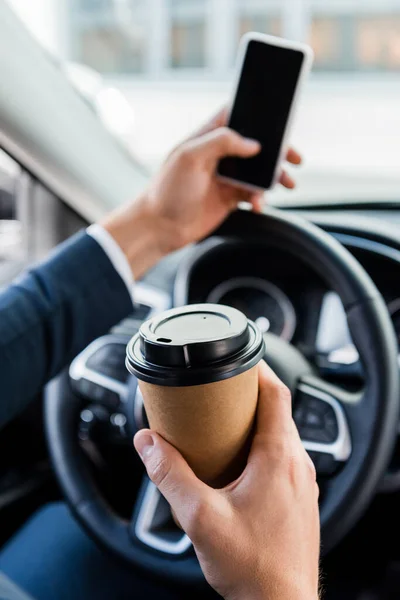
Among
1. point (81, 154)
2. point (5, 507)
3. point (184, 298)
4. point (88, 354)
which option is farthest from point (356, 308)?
point (5, 507)

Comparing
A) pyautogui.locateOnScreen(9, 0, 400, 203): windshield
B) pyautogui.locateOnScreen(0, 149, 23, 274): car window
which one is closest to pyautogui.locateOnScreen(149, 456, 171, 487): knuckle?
pyautogui.locateOnScreen(0, 149, 23, 274): car window

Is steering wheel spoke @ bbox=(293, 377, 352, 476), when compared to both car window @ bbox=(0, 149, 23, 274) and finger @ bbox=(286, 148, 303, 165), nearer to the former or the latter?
finger @ bbox=(286, 148, 303, 165)

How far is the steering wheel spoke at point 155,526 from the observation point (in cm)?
73

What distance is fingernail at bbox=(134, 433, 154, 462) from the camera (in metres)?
0.47

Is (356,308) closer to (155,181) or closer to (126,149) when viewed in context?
(155,181)

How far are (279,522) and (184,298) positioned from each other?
0.48m

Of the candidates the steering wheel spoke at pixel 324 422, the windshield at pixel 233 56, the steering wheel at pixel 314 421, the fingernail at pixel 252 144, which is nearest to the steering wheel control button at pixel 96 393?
the steering wheel at pixel 314 421

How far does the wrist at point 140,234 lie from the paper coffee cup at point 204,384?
0.43 m

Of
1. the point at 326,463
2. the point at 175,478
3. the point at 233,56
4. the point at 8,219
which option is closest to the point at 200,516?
the point at 175,478

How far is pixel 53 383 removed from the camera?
0.95m

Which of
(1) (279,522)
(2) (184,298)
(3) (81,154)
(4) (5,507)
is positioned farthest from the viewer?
(4) (5,507)

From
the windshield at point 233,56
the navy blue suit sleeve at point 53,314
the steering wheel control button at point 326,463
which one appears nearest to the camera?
the steering wheel control button at point 326,463

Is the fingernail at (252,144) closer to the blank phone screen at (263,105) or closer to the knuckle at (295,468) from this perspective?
the blank phone screen at (263,105)

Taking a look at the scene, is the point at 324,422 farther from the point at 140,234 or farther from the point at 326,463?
the point at 140,234
